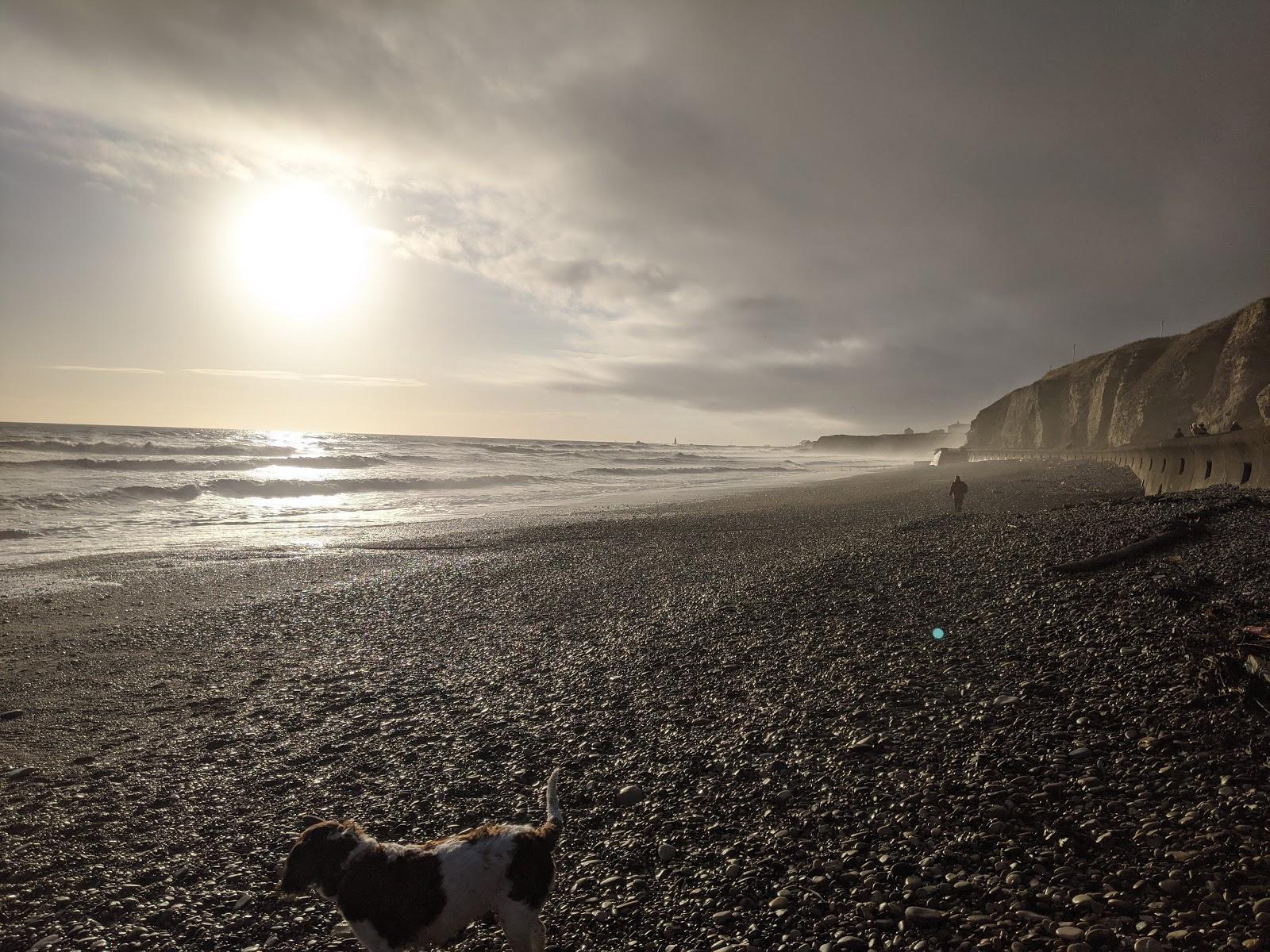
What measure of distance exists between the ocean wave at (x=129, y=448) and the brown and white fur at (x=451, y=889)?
62.1 meters

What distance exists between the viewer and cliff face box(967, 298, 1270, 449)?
107ft

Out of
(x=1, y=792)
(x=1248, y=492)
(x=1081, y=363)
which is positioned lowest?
(x=1, y=792)

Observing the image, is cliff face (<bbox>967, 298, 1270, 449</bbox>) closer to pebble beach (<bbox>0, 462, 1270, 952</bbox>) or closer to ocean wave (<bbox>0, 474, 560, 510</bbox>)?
pebble beach (<bbox>0, 462, 1270, 952</bbox>)

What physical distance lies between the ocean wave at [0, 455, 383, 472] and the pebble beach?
120 feet

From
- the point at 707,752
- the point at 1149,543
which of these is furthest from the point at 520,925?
the point at 1149,543

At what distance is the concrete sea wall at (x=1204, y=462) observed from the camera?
1555 cm

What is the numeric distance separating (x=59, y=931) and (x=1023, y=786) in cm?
685

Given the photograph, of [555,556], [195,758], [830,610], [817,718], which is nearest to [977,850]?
[817,718]

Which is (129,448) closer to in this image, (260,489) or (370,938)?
(260,489)

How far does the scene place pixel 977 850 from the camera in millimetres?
3924

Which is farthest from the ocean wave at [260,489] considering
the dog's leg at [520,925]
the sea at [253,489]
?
the dog's leg at [520,925]

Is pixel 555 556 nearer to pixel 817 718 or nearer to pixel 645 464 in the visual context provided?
pixel 817 718

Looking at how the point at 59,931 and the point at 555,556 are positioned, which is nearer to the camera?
the point at 59,931

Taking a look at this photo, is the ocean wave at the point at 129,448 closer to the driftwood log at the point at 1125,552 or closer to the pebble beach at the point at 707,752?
the pebble beach at the point at 707,752
